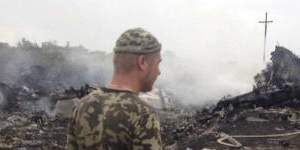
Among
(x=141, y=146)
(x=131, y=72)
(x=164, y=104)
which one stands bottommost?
(x=164, y=104)

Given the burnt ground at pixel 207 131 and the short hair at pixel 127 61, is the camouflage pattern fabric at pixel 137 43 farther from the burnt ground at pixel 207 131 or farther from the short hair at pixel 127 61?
the burnt ground at pixel 207 131

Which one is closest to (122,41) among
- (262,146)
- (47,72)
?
(262,146)

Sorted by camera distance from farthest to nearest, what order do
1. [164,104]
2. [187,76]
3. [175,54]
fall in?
1. [175,54]
2. [187,76]
3. [164,104]

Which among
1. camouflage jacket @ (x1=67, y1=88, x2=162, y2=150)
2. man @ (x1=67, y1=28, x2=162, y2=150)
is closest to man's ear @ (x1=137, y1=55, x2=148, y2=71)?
man @ (x1=67, y1=28, x2=162, y2=150)

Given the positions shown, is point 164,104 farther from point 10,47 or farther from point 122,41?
point 122,41

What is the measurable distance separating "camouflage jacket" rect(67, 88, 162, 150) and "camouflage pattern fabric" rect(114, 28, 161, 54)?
23 centimetres

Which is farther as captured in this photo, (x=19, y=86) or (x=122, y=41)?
(x=19, y=86)

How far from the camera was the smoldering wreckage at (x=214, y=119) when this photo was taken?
13375mm

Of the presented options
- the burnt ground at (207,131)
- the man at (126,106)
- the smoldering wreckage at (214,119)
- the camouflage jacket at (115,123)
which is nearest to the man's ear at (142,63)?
the man at (126,106)

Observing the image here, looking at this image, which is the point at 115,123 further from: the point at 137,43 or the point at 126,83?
the point at 137,43

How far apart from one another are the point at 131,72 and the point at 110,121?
280mm

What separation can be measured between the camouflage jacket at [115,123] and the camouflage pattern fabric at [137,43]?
0.23 meters

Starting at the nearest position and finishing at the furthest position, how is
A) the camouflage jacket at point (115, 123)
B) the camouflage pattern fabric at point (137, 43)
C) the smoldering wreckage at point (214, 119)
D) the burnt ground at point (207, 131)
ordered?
the camouflage jacket at point (115, 123)
the camouflage pattern fabric at point (137, 43)
the burnt ground at point (207, 131)
the smoldering wreckage at point (214, 119)

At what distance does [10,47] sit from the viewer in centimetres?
3800
